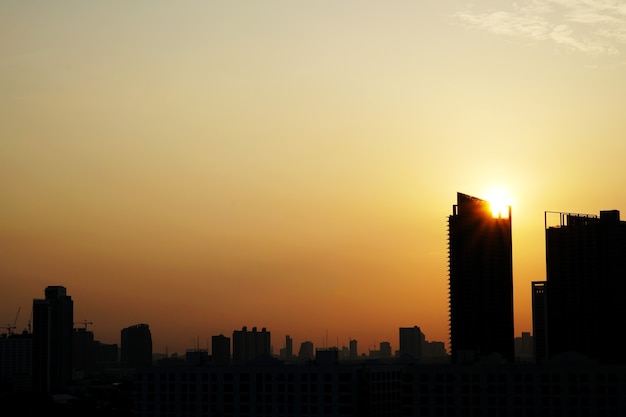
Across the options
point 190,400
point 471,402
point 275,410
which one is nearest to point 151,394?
point 190,400

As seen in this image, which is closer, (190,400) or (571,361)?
(571,361)

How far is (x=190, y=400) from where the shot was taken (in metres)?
193

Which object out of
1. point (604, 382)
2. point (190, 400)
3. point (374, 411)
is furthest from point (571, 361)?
point (190, 400)

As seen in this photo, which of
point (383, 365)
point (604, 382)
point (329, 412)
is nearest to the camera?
point (604, 382)

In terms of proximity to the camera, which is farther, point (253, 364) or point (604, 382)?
point (253, 364)

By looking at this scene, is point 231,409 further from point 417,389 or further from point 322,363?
point 417,389

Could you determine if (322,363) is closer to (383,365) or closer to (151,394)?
(383,365)

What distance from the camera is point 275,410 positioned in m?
185

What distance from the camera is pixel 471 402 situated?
17725 cm

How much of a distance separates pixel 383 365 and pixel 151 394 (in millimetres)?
41013

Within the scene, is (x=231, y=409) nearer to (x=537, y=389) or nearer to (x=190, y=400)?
(x=190, y=400)

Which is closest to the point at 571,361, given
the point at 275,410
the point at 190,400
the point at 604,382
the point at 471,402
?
the point at 604,382

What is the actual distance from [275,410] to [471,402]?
1274 inches

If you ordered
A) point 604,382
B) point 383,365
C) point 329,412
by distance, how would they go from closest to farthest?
point 604,382, point 329,412, point 383,365
